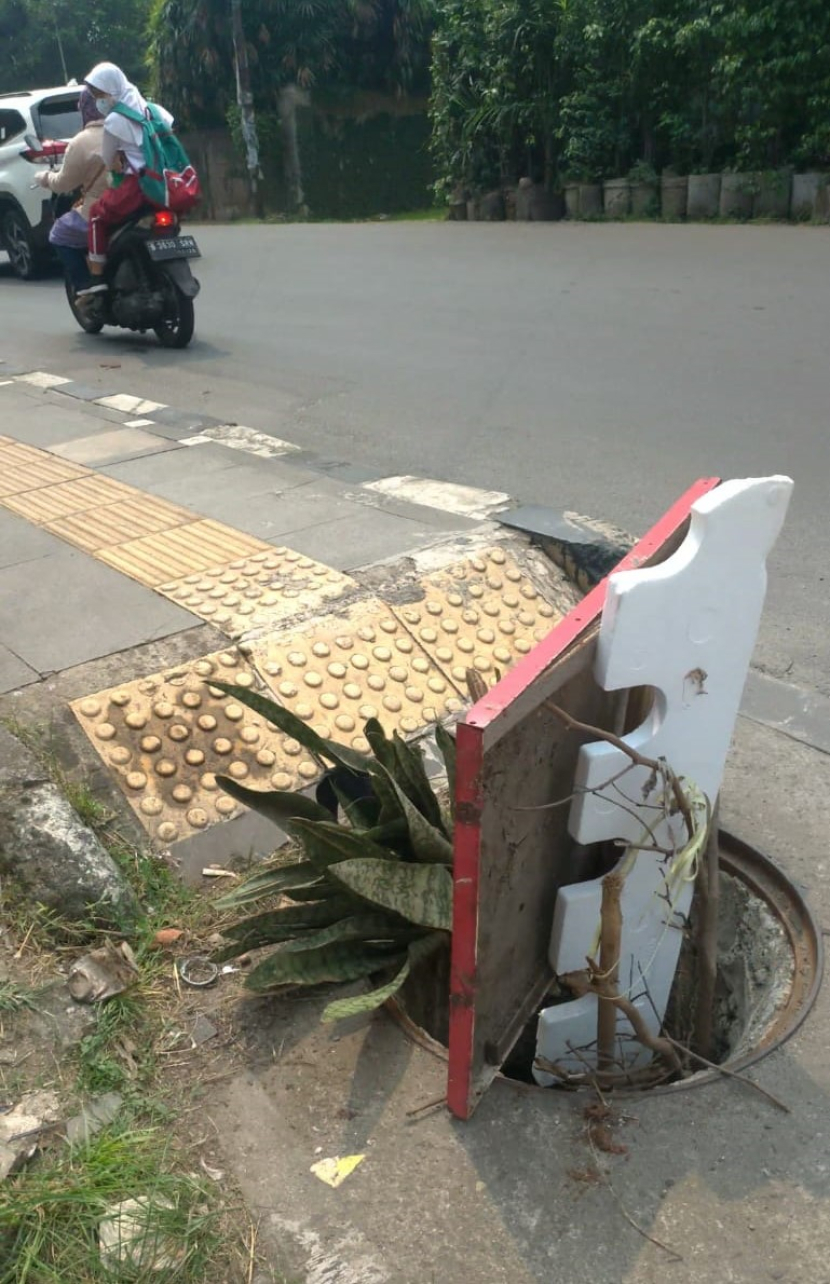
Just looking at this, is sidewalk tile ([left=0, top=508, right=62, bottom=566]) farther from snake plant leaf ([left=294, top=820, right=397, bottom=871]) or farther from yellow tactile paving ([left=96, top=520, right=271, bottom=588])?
snake plant leaf ([left=294, top=820, right=397, bottom=871])

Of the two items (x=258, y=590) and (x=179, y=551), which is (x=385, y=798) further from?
(x=179, y=551)

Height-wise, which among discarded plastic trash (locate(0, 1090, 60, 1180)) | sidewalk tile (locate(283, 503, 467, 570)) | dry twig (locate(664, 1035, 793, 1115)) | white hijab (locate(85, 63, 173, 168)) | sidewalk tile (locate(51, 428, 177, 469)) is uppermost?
white hijab (locate(85, 63, 173, 168))

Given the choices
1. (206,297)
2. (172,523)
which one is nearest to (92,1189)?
(172,523)

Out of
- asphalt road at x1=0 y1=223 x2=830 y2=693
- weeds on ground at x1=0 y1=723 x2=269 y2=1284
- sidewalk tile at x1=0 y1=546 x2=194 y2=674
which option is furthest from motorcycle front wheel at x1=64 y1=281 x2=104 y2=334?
weeds on ground at x1=0 y1=723 x2=269 y2=1284

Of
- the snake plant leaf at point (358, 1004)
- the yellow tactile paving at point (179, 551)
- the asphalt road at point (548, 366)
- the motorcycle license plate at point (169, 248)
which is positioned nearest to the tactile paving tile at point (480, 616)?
the yellow tactile paving at point (179, 551)

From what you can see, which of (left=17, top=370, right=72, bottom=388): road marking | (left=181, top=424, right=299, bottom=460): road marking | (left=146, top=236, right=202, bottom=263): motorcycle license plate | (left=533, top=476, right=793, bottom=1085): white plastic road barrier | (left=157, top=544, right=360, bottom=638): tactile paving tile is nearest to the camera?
(left=533, top=476, right=793, bottom=1085): white plastic road barrier

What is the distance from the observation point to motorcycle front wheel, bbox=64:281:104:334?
9.20 meters

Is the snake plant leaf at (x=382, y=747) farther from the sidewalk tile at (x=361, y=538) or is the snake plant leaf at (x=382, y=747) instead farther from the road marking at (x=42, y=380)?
the road marking at (x=42, y=380)

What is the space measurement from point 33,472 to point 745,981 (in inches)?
166

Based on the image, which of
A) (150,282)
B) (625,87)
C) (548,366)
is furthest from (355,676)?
(625,87)

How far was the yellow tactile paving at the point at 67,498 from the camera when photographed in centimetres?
488

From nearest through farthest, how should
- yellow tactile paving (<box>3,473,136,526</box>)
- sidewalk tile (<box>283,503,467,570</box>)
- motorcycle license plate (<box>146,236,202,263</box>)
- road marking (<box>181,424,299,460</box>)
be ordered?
sidewalk tile (<box>283,503,467,570</box>) → yellow tactile paving (<box>3,473,136,526</box>) → road marking (<box>181,424,299,460</box>) → motorcycle license plate (<box>146,236,202,263</box>)

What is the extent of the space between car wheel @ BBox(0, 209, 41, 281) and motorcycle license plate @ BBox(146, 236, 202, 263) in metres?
5.56

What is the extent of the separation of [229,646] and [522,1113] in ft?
5.97
